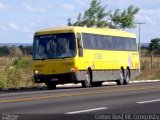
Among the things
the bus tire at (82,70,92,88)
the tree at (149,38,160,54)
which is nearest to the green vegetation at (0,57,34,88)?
the bus tire at (82,70,92,88)

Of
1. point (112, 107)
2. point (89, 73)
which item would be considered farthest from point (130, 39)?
point (112, 107)

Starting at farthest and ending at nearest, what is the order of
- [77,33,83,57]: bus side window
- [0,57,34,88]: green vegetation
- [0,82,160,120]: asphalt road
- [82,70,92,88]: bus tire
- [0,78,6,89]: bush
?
[0,57,34,88]: green vegetation < [0,78,6,89]: bush < [82,70,92,88]: bus tire < [77,33,83,57]: bus side window < [0,82,160,120]: asphalt road

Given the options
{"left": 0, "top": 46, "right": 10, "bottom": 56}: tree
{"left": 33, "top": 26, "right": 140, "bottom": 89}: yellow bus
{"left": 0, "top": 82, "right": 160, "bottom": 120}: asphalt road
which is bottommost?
{"left": 0, "top": 46, "right": 10, "bottom": 56}: tree

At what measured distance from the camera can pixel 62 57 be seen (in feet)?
103

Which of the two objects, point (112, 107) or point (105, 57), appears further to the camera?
point (105, 57)

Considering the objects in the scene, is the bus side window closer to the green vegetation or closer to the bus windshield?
the bus windshield

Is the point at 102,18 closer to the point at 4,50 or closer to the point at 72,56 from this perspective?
the point at 72,56

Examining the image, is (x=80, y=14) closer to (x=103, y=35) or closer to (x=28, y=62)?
(x=28, y=62)

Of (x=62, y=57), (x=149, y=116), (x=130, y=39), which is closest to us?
(x=149, y=116)

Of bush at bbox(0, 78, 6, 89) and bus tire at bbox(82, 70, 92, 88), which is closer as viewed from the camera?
bus tire at bbox(82, 70, 92, 88)

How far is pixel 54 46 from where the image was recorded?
31844 mm

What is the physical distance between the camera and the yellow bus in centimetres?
3145

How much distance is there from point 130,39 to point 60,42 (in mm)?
9816

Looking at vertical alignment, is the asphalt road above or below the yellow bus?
below
